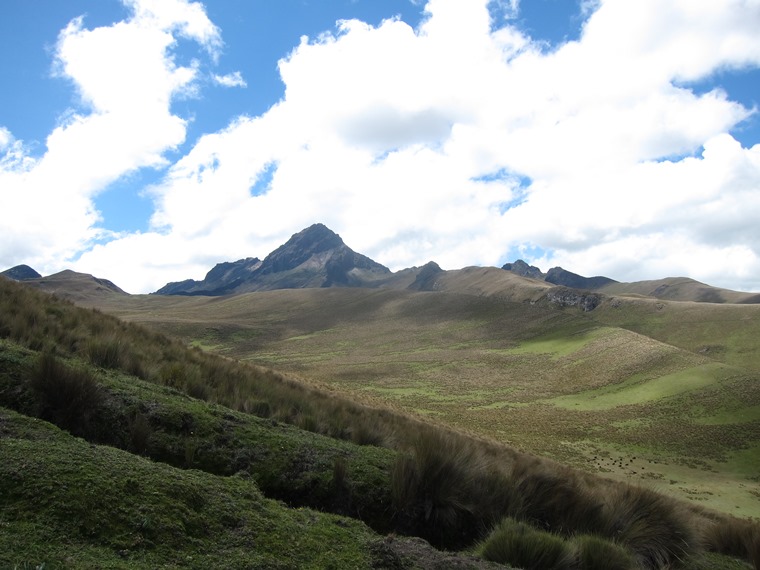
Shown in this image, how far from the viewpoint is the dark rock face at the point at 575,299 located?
503ft

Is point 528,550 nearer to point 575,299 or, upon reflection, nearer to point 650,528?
point 650,528

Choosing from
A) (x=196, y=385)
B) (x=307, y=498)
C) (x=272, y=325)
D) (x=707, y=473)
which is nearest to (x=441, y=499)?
(x=307, y=498)

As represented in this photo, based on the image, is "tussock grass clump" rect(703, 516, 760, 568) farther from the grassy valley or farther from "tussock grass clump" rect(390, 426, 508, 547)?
"tussock grass clump" rect(390, 426, 508, 547)

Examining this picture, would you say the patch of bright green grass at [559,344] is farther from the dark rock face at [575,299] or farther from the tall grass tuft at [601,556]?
the tall grass tuft at [601,556]

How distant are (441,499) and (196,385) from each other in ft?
18.2

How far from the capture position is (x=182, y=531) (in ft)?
11.1

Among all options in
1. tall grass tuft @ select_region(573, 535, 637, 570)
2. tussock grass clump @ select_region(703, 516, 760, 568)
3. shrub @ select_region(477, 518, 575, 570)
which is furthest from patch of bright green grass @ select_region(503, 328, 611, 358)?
shrub @ select_region(477, 518, 575, 570)

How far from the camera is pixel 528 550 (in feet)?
14.6

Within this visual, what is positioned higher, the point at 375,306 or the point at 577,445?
the point at 375,306

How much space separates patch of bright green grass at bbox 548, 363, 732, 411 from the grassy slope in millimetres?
209

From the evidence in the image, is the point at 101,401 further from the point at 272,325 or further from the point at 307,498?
the point at 272,325

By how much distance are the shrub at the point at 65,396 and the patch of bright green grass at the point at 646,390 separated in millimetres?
48079

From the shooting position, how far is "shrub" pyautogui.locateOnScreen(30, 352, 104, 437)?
5281 mm

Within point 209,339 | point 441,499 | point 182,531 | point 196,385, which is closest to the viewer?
point 182,531
